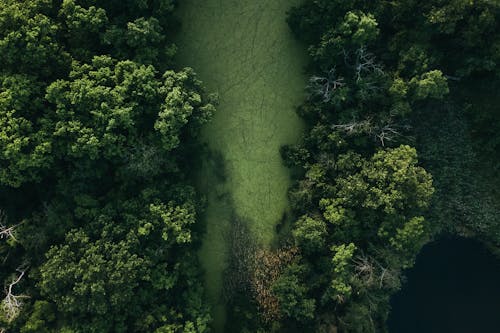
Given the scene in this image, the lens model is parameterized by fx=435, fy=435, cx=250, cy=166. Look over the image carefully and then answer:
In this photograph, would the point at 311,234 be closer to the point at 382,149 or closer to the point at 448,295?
the point at 382,149

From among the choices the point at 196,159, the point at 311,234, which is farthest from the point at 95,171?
the point at 311,234

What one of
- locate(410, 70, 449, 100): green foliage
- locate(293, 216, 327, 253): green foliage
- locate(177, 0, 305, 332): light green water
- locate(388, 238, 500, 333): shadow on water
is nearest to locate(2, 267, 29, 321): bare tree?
locate(177, 0, 305, 332): light green water

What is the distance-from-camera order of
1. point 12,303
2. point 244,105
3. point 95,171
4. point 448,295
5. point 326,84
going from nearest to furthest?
1. point 12,303
2. point 95,171
3. point 326,84
4. point 244,105
5. point 448,295

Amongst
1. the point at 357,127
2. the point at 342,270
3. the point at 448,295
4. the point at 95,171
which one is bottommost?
the point at 95,171

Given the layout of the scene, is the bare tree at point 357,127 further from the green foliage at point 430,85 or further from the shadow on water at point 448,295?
the shadow on water at point 448,295

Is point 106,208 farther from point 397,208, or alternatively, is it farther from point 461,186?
point 461,186

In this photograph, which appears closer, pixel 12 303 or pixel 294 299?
pixel 12 303

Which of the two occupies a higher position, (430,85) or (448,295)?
(430,85)

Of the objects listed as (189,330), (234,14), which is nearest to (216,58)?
(234,14)
